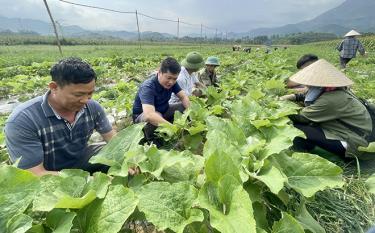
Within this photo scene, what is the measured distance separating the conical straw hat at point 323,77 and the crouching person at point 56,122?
2.30m

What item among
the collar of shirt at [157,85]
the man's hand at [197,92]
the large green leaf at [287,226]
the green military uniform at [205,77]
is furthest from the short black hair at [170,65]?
the large green leaf at [287,226]

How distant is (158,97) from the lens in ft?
15.1

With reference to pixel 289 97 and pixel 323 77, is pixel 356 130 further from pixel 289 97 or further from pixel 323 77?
pixel 289 97

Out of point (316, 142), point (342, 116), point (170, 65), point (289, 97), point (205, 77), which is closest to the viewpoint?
point (342, 116)

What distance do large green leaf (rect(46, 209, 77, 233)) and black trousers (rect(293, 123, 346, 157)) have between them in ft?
9.72

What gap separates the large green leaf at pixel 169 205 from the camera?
1.59m

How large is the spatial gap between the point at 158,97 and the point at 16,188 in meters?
3.11

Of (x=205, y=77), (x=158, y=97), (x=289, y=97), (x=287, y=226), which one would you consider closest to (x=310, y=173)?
(x=287, y=226)

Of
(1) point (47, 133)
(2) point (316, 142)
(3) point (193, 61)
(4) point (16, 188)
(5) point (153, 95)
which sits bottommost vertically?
(2) point (316, 142)

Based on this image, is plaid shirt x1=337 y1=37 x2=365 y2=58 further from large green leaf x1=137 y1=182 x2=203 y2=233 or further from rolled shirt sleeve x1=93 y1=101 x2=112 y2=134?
large green leaf x1=137 y1=182 x2=203 y2=233

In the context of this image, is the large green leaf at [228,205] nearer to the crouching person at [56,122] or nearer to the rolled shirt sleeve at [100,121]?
the crouching person at [56,122]

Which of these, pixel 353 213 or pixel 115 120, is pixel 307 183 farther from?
pixel 115 120

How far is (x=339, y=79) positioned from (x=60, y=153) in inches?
115

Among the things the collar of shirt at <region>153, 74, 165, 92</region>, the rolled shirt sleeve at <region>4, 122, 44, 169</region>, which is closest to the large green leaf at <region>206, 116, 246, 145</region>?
the rolled shirt sleeve at <region>4, 122, 44, 169</region>
